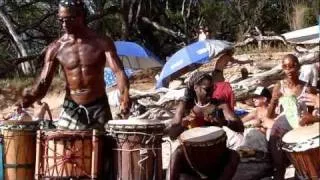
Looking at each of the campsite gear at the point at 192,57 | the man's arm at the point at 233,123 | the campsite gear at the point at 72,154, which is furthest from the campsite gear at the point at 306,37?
the campsite gear at the point at 72,154

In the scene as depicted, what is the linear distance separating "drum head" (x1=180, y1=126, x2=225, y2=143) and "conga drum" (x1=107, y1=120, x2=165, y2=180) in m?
0.36

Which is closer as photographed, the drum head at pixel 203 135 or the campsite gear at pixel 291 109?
the drum head at pixel 203 135

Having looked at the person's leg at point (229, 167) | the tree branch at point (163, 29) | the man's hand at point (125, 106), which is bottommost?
the person's leg at point (229, 167)

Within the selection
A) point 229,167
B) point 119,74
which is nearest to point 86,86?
point 119,74

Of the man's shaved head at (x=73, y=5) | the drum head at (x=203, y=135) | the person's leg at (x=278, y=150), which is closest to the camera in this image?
the drum head at (x=203, y=135)

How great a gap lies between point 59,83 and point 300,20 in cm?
719

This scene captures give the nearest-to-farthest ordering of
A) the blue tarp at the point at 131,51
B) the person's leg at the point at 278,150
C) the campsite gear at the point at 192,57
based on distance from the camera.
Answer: the person's leg at the point at 278,150 → the campsite gear at the point at 192,57 → the blue tarp at the point at 131,51

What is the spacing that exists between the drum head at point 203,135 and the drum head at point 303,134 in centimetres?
71

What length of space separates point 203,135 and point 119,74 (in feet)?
3.75

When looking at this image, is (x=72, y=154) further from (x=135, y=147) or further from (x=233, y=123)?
(x=233, y=123)

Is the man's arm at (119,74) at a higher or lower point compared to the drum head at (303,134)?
higher

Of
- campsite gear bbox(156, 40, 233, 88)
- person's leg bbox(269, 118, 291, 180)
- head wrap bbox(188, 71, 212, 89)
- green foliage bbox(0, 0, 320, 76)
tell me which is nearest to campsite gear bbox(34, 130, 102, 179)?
head wrap bbox(188, 71, 212, 89)

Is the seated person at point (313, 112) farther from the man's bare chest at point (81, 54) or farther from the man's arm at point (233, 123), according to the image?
the man's bare chest at point (81, 54)

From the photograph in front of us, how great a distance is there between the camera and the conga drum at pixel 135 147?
249 inches
